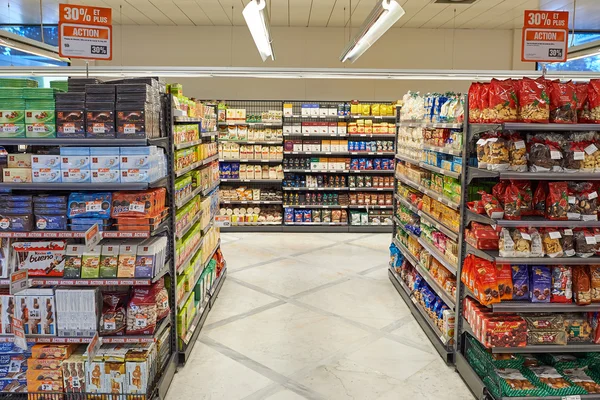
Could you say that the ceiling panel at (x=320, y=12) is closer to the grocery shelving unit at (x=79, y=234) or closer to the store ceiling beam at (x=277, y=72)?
the store ceiling beam at (x=277, y=72)

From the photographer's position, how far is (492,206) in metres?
3.67

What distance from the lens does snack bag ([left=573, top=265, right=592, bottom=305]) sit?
3.72 meters

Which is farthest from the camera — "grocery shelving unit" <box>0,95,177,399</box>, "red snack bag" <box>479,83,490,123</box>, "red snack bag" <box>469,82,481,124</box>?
"red snack bag" <box>469,82,481,124</box>

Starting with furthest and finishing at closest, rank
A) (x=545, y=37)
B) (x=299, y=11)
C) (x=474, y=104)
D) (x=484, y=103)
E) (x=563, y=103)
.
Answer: (x=299, y=11) < (x=545, y=37) < (x=474, y=104) < (x=484, y=103) < (x=563, y=103)

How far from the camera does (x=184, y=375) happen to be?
4.26m

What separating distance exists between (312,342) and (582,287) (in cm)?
249

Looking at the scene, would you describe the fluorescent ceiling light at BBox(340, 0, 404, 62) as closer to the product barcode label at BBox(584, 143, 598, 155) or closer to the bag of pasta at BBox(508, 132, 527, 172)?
the bag of pasta at BBox(508, 132, 527, 172)

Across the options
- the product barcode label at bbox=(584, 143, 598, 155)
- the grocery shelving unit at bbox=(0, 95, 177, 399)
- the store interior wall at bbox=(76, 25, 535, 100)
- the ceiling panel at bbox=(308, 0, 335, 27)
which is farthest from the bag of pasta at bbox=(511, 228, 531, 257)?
the store interior wall at bbox=(76, 25, 535, 100)

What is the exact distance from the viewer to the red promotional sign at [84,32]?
502 cm

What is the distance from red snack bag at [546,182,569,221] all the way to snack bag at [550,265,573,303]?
400mm

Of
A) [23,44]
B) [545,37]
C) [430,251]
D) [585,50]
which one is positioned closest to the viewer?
[430,251]

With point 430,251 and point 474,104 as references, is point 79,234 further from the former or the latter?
point 430,251

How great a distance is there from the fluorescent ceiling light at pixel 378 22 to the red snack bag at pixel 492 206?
6.46ft

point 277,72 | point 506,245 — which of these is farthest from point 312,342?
point 277,72
